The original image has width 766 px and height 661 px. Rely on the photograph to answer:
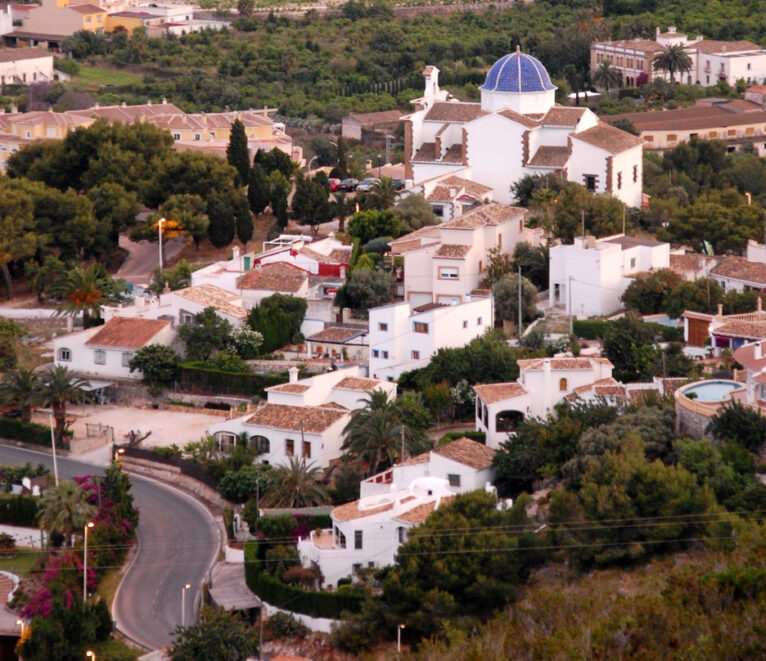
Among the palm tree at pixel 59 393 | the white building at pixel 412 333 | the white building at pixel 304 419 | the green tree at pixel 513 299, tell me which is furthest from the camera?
the green tree at pixel 513 299

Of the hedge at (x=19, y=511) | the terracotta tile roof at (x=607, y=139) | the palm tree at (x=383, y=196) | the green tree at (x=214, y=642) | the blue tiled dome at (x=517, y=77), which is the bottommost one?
the hedge at (x=19, y=511)

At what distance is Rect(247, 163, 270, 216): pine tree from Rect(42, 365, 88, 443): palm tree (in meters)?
17.1

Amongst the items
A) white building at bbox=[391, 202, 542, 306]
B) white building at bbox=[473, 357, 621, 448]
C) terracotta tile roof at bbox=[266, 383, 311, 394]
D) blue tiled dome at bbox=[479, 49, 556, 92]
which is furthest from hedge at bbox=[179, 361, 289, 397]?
blue tiled dome at bbox=[479, 49, 556, 92]

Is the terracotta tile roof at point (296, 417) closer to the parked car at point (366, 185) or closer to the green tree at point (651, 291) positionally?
the green tree at point (651, 291)

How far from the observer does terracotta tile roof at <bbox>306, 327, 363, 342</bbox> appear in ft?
189

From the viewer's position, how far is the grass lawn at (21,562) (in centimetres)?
4803

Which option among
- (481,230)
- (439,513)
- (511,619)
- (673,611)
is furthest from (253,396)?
(673,611)

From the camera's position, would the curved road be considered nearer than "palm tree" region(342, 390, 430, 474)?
Yes

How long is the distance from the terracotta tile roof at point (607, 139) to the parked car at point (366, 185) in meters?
8.11

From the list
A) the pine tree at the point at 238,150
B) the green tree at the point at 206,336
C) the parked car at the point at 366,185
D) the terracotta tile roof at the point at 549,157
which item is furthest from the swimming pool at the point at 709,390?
the pine tree at the point at 238,150

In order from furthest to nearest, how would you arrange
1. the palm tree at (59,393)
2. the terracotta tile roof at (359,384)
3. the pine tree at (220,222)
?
1. the pine tree at (220,222)
2. the palm tree at (59,393)
3. the terracotta tile roof at (359,384)

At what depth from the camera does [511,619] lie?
40.3 metres

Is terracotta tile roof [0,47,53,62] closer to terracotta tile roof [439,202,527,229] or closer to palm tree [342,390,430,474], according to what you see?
terracotta tile roof [439,202,527,229]

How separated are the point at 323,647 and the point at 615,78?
6574 centimetres
